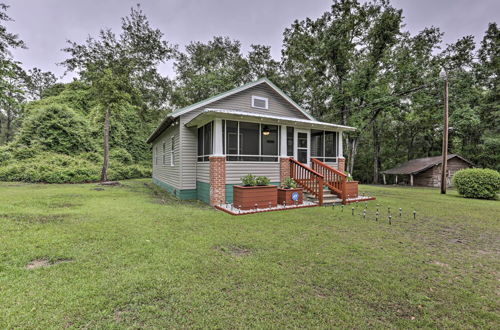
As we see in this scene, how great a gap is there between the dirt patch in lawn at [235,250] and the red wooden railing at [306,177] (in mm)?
5182

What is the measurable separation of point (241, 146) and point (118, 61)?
1103cm

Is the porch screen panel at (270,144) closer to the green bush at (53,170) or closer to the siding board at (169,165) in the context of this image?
the siding board at (169,165)

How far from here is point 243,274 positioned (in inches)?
113

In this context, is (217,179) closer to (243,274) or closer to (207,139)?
(207,139)

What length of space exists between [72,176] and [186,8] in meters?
13.5

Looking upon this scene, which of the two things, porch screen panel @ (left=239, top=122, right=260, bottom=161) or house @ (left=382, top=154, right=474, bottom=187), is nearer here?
porch screen panel @ (left=239, top=122, right=260, bottom=161)

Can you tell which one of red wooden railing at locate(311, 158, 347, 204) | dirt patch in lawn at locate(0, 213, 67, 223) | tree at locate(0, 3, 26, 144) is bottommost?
dirt patch in lawn at locate(0, 213, 67, 223)

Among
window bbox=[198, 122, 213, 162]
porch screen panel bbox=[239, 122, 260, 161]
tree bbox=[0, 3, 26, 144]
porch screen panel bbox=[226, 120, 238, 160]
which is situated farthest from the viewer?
porch screen panel bbox=[239, 122, 260, 161]

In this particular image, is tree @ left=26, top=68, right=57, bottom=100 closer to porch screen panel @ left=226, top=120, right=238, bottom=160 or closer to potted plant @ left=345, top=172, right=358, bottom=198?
porch screen panel @ left=226, top=120, right=238, bottom=160

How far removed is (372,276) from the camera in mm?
2893

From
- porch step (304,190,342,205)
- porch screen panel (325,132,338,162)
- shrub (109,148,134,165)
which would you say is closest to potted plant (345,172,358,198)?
porch step (304,190,342,205)

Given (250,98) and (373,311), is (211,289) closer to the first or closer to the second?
(373,311)

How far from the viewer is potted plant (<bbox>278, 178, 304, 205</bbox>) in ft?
25.8

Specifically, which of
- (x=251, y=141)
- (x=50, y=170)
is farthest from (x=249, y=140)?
(x=50, y=170)
